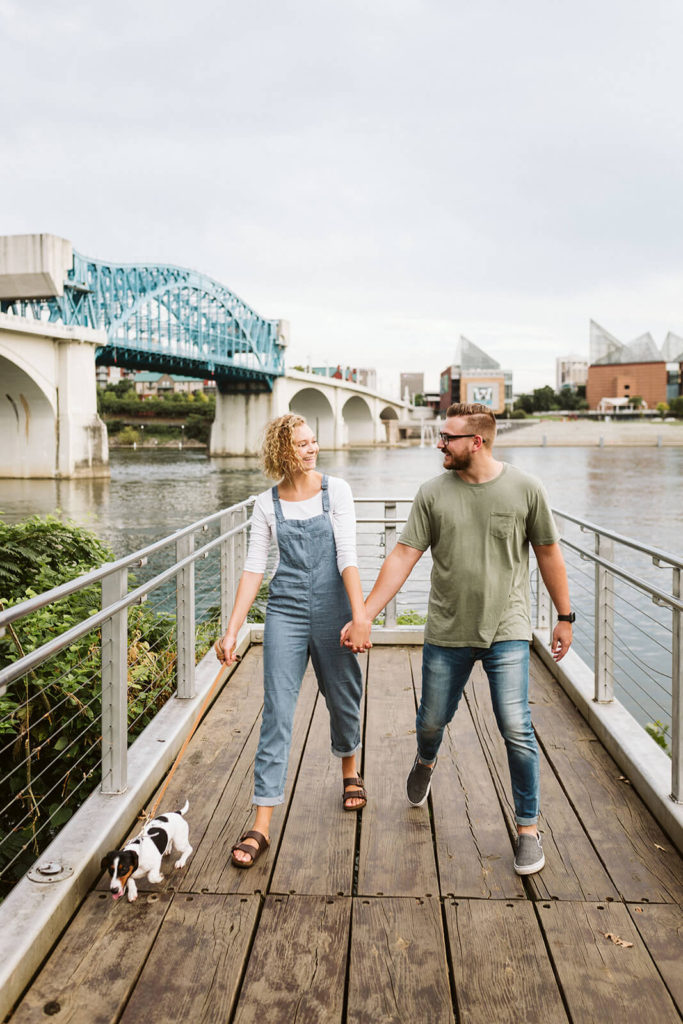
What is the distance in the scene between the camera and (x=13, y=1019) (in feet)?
6.86

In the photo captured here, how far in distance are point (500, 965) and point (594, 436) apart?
85.0 metres

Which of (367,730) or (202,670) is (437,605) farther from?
(202,670)

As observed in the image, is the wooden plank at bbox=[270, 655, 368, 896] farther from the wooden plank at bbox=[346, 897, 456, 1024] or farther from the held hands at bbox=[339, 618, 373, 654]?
the held hands at bbox=[339, 618, 373, 654]

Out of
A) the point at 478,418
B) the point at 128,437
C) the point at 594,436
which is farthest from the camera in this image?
the point at 128,437

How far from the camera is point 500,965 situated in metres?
2.31

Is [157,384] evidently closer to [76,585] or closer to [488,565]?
[76,585]

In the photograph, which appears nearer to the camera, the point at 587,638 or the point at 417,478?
the point at 587,638

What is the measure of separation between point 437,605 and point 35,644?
2.95 m

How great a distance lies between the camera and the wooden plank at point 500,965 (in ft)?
6.96

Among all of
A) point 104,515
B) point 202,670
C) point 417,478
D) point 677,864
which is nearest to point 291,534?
point 677,864

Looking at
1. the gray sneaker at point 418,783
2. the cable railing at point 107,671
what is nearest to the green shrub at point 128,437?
the cable railing at point 107,671

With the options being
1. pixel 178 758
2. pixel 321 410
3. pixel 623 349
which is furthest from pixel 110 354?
pixel 623 349

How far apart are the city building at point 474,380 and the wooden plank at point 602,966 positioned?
411 feet

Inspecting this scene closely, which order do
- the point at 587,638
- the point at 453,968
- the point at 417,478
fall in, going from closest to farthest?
1. the point at 453,968
2. the point at 587,638
3. the point at 417,478
